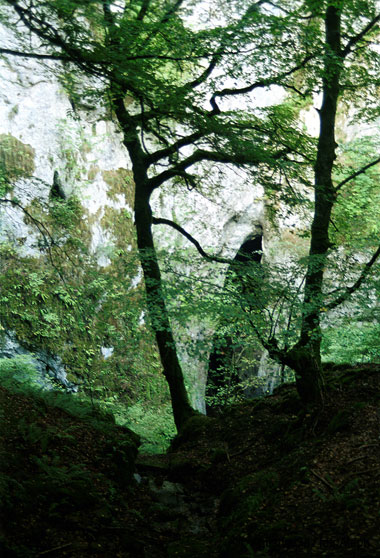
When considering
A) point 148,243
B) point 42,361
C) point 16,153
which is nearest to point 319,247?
point 148,243

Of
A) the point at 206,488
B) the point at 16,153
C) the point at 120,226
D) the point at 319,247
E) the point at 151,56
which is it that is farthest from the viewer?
the point at 120,226

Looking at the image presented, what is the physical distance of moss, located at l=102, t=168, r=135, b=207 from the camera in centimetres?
1379

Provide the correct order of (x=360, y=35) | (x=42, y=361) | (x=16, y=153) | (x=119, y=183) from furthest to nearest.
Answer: (x=119, y=183) → (x=16, y=153) → (x=42, y=361) → (x=360, y=35)

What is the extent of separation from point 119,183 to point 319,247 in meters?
8.26

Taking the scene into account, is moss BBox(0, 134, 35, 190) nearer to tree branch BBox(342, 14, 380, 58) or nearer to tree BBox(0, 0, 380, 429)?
tree BBox(0, 0, 380, 429)

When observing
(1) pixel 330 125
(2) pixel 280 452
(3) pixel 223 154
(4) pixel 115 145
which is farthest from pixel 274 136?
(4) pixel 115 145

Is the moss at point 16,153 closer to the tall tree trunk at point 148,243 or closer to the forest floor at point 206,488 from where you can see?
the tall tree trunk at point 148,243

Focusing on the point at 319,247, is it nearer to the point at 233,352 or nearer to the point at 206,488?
the point at 206,488

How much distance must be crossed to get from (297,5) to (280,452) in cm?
761

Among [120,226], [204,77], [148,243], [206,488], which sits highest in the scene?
[120,226]

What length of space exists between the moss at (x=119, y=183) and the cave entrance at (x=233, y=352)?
3947 millimetres

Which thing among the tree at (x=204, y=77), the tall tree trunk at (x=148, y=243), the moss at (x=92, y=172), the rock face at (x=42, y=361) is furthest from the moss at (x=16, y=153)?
the rock face at (x=42, y=361)

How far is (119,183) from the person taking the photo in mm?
14094

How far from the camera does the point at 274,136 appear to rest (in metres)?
7.74
